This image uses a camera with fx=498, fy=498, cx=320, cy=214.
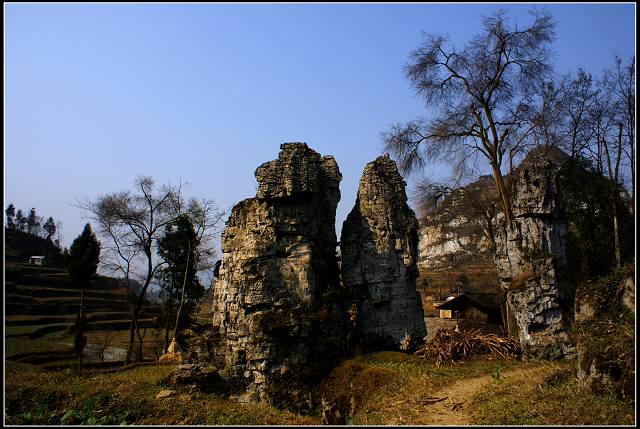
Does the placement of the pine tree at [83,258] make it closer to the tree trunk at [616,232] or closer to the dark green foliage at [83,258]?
the dark green foliage at [83,258]

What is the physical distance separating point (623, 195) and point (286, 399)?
575 inches

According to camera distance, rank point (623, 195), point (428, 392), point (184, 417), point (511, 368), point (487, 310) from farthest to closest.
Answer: point (487, 310) → point (623, 195) → point (511, 368) → point (428, 392) → point (184, 417)

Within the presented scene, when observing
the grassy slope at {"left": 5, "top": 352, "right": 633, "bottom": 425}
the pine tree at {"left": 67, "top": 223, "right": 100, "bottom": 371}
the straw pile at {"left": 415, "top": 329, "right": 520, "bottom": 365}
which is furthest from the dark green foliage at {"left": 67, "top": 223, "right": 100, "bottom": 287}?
the straw pile at {"left": 415, "top": 329, "right": 520, "bottom": 365}

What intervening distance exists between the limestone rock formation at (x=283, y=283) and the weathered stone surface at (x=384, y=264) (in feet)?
3.10

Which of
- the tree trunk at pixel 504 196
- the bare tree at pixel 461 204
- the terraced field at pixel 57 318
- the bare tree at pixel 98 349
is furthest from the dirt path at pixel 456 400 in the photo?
the bare tree at pixel 98 349

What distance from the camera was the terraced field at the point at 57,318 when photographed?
98.1ft

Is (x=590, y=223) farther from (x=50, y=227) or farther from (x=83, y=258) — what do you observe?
(x=50, y=227)

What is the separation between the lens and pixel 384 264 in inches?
675

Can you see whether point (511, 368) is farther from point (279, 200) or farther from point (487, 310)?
point (487, 310)

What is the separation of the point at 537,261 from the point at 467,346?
3.50 m

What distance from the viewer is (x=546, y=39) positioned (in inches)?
720

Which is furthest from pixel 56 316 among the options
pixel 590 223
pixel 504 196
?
pixel 590 223

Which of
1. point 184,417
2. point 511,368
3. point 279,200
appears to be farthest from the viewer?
point 279,200

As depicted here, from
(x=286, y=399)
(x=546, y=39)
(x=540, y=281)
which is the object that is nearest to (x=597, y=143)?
(x=546, y=39)
